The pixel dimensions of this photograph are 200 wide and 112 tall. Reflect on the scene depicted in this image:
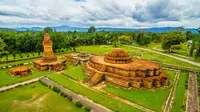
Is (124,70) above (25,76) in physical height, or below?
above

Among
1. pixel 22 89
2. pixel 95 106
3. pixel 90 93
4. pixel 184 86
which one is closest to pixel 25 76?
pixel 22 89

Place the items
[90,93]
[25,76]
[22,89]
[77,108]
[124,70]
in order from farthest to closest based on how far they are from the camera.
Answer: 1. [25,76]
2. [124,70]
3. [22,89]
4. [90,93]
5. [77,108]

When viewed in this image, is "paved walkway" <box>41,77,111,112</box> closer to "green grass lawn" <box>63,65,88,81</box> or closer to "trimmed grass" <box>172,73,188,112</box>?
"green grass lawn" <box>63,65,88,81</box>

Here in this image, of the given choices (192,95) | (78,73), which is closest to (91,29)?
(78,73)

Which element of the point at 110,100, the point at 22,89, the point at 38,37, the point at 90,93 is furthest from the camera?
the point at 38,37

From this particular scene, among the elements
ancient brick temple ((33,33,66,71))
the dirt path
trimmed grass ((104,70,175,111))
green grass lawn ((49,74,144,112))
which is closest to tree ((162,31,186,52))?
the dirt path

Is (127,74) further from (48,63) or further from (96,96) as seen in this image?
(48,63)

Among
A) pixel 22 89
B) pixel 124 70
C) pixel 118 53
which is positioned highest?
pixel 118 53

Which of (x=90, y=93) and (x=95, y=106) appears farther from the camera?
(x=90, y=93)

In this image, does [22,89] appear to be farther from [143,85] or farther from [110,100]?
[143,85]
